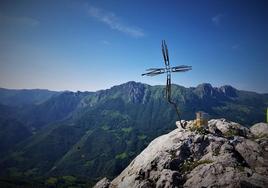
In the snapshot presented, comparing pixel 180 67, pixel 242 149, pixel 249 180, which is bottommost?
pixel 249 180

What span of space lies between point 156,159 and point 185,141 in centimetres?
505

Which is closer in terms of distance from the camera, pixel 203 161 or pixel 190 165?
pixel 203 161

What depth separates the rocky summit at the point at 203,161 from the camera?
2342 centimetres

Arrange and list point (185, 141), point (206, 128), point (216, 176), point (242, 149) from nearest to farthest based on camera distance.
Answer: point (216, 176) → point (242, 149) → point (185, 141) → point (206, 128)

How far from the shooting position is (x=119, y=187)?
28969 mm

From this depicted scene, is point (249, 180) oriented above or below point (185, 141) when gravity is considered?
below

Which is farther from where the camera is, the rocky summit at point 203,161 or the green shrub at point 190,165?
the green shrub at point 190,165

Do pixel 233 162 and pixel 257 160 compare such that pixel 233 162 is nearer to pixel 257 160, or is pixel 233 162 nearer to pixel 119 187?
pixel 257 160

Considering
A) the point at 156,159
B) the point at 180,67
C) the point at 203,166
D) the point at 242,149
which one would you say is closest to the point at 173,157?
the point at 156,159

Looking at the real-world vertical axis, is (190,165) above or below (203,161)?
below

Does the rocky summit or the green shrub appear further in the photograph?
the green shrub

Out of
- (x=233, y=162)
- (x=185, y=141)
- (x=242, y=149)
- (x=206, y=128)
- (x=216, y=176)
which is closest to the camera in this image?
(x=216, y=176)

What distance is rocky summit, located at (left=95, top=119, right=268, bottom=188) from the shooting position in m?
23.4

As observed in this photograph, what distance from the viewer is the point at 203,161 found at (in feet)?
90.4
